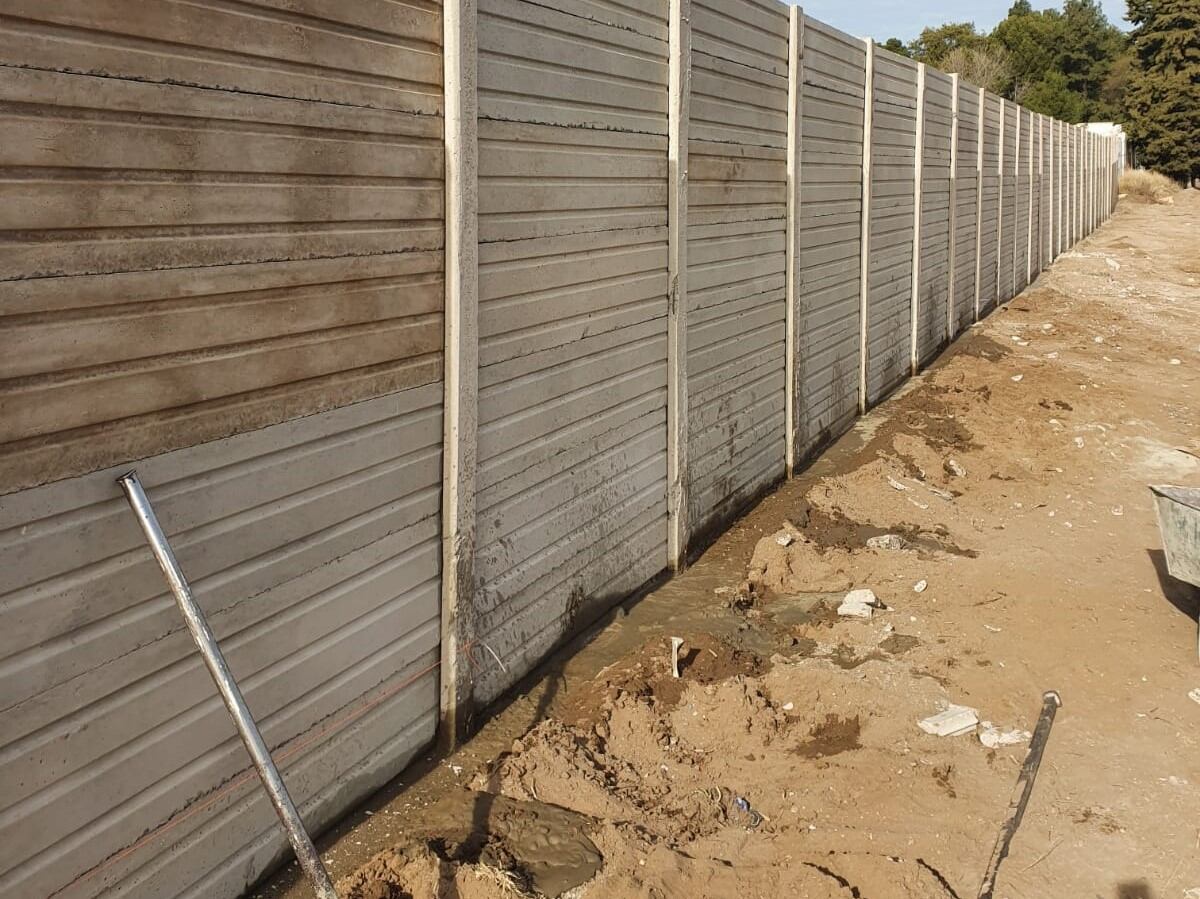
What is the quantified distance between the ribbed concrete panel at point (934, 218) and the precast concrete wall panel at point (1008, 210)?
5.01 metres

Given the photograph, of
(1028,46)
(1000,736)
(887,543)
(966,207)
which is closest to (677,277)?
(887,543)

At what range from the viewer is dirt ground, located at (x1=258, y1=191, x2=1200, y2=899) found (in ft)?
10.9

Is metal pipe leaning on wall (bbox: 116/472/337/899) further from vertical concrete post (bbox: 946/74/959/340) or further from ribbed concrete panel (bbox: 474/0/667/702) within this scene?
vertical concrete post (bbox: 946/74/959/340)

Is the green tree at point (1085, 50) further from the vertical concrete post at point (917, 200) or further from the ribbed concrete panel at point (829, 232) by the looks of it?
the ribbed concrete panel at point (829, 232)

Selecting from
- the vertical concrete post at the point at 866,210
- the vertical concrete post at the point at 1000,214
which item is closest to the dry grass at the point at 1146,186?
the vertical concrete post at the point at 1000,214

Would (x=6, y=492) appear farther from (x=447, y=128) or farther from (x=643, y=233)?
(x=643, y=233)

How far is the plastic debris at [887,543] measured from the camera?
6.41m

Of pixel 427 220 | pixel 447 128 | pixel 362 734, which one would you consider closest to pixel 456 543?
pixel 362 734

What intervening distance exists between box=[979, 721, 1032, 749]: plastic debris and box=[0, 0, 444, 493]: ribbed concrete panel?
2.65m

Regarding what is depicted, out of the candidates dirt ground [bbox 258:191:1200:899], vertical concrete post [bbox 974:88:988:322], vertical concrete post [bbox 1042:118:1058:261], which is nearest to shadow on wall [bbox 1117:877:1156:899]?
→ dirt ground [bbox 258:191:1200:899]

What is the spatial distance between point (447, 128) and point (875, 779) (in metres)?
2.80

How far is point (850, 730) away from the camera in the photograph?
4.28 m

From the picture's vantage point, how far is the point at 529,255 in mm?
4223

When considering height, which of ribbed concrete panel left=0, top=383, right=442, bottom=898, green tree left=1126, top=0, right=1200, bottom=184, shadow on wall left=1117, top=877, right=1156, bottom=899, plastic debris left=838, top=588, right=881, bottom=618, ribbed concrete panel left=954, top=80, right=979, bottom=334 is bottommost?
shadow on wall left=1117, top=877, right=1156, bottom=899
